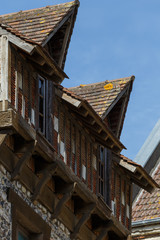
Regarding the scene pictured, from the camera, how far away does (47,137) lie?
18797 mm

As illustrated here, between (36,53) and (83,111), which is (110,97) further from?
(36,53)

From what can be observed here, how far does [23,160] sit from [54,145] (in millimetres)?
1415

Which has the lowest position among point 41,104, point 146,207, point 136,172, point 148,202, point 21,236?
point 21,236

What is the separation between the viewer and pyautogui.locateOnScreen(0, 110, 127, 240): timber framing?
17391 millimetres

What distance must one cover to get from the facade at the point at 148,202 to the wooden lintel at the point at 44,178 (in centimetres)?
767

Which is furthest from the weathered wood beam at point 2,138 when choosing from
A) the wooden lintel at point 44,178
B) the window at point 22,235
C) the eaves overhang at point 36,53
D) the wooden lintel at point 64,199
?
the wooden lintel at point 64,199

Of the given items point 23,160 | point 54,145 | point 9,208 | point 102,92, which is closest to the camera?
point 9,208

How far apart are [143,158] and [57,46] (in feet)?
31.5

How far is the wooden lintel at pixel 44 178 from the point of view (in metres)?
18.3

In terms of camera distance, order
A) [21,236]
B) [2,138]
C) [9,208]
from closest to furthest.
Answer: [2,138] < [9,208] < [21,236]

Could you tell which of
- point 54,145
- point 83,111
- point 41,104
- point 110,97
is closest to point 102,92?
point 110,97

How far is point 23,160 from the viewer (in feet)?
58.1

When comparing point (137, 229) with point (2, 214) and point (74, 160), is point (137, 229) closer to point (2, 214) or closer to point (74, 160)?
point (74, 160)

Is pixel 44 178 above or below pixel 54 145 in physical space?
below
